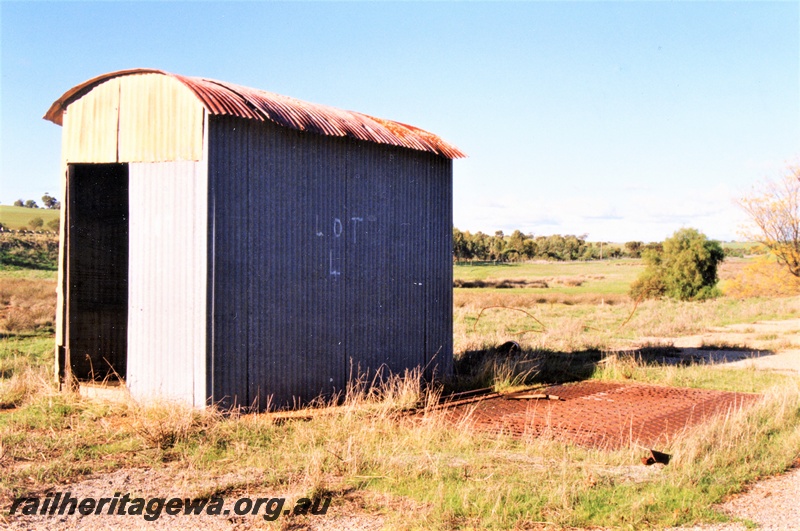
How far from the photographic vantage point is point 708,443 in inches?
285

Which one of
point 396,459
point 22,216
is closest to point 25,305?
point 396,459

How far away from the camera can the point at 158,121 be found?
29.1 ft

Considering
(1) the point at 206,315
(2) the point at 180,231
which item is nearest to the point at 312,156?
(2) the point at 180,231

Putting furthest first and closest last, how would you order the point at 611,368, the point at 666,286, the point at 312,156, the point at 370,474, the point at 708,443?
the point at 666,286 → the point at 611,368 → the point at 312,156 → the point at 708,443 → the point at 370,474

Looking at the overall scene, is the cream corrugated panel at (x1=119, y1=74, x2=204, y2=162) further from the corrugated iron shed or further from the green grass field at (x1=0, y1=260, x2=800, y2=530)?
the green grass field at (x1=0, y1=260, x2=800, y2=530)

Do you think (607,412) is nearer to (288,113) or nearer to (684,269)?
(288,113)

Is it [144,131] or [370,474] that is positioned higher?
[144,131]

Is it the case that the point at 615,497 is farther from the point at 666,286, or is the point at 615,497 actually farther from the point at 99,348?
the point at 666,286

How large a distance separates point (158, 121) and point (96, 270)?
2.64 metres

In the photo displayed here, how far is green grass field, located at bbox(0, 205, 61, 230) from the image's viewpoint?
52.9 meters

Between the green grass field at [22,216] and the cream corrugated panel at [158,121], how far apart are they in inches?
1846

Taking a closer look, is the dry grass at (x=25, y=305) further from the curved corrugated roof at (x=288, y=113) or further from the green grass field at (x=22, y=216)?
the green grass field at (x=22, y=216)

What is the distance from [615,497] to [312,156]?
563 cm

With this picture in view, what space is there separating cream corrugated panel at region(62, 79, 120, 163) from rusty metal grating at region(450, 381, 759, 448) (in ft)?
18.0
